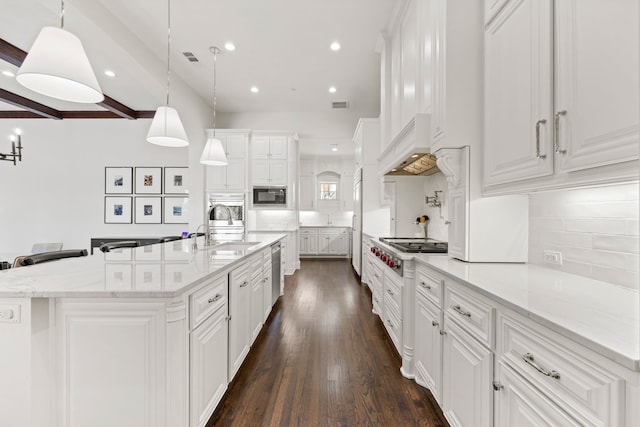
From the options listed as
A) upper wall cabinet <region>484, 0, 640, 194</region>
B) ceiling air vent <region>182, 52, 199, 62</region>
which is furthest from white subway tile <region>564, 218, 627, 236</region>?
ceiling air vent <region>182, 52, 199, 62</region>

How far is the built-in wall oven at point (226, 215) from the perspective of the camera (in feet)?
18.5

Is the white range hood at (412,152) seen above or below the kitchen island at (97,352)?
above

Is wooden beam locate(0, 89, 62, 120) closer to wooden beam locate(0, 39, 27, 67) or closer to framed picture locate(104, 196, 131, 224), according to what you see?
wooden beam locate(0, 39, 27, 67)

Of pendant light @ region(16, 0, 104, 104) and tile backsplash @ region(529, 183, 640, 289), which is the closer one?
tile backsplash @ region(529, 183, 640, 289)

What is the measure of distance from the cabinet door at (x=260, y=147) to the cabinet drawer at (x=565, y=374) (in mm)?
5336

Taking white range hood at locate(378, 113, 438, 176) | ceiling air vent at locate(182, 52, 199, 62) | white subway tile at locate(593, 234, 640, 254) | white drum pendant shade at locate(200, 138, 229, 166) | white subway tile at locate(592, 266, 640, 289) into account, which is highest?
ceiling air vent at locate(182, 52, 199, 62)

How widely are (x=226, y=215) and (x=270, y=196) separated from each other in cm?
95

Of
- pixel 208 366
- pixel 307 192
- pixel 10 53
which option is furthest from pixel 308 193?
pixel 208 366

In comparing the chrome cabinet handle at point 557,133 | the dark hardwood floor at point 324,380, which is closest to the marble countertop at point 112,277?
the dark hardwood floor at point 324,380

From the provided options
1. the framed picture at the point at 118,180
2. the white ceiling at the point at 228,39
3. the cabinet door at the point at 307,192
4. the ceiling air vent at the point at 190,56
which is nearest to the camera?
the white ceiling at the point at 228,39

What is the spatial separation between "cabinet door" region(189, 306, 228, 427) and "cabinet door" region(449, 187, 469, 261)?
1597 mm

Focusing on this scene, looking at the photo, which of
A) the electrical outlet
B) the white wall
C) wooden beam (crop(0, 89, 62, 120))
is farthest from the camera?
the white wall

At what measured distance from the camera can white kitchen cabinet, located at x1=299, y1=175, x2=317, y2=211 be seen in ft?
27.7

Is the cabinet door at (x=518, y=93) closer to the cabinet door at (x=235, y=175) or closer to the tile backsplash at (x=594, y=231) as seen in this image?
the tile backsplash at (x=594, y=231)
